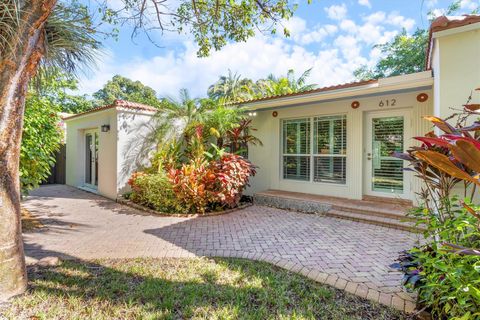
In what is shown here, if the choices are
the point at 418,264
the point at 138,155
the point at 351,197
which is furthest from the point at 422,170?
the point at 138,155

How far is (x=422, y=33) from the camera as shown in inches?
684

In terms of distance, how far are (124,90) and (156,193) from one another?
107ft

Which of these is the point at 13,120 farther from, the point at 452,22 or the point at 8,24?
the point at 452,22

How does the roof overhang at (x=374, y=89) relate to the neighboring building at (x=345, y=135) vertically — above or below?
above

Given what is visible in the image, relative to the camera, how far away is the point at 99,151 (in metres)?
9.70

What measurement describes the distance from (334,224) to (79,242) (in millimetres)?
5539

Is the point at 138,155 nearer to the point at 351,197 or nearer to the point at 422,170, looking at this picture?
the point at 351,197

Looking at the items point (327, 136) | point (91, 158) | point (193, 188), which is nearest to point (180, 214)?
point (193, 188)

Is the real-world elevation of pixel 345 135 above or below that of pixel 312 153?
above

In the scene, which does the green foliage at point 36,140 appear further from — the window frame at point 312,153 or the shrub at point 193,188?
the window frame at point 312,153

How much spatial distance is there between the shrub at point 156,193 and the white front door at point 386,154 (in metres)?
5.77

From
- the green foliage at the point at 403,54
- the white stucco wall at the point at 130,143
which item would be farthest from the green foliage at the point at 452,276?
the green foliage at the point at 403,54

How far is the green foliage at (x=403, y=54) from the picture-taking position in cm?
1689

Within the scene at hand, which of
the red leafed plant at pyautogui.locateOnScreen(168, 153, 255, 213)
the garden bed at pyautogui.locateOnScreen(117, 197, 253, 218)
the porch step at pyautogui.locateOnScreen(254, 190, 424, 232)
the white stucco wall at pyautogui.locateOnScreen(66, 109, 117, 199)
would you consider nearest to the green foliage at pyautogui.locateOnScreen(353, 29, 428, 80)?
the porch step at pyautogui.locateOnScreen(254, 190, 424, 232)
